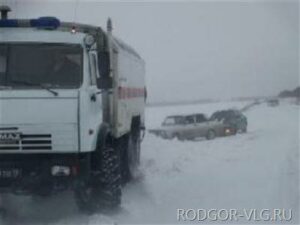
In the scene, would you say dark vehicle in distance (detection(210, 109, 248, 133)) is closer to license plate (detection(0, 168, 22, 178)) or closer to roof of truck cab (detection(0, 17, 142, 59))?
roof of truck cab (detection(0, 17, 142, 59))

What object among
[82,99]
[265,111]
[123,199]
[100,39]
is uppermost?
[100,39]

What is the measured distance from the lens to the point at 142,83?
1477cm

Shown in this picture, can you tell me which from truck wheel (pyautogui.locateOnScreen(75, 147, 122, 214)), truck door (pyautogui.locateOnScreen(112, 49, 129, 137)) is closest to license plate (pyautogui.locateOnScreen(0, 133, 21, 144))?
truck wheel (pyautogui.locateOnScreen(75, 147, 122, 214))

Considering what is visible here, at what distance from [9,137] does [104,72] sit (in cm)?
143

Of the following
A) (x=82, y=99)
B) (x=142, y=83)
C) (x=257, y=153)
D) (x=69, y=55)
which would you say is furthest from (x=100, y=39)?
(x=257, y=153)

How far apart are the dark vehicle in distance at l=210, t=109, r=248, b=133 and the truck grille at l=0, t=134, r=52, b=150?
63.6 ft

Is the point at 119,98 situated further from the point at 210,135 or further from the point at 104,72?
the point at 210,135

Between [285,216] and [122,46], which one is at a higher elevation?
[122,46]

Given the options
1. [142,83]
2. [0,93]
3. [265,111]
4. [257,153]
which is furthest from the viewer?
[265,111]

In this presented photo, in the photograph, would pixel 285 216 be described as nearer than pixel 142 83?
Yes

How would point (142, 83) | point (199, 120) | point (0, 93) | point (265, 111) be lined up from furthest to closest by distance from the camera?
point (265, 111) < point (199, 120) < point (142, 83) < point (0, 93)

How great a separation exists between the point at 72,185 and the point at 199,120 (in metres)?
18.3

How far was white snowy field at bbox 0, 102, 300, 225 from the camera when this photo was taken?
30.9 feet

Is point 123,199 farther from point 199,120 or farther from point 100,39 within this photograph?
point 199,120
